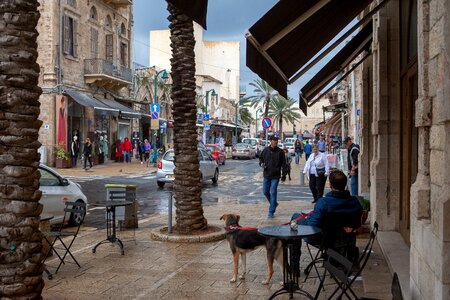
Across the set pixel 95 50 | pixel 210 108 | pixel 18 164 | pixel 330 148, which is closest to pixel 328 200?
pixel 18 164

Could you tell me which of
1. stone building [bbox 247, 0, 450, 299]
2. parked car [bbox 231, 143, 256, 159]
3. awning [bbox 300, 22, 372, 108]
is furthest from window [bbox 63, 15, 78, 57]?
stone building [bbox 247, 0, 450, 299]

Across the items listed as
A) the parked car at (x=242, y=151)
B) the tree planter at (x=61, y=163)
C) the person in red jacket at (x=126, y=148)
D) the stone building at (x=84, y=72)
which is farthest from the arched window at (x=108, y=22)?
the parked car at (x=242, y=151)

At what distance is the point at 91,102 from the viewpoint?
3012 cm

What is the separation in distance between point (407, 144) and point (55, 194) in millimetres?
7224

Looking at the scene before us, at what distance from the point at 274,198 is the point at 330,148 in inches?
1375

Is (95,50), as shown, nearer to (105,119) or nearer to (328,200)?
(105,119)

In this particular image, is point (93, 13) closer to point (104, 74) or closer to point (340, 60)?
point (104, 74)

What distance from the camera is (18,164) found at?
4.16m

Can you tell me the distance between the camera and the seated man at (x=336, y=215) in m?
5.68

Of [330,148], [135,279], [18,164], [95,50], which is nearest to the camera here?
[18,164]

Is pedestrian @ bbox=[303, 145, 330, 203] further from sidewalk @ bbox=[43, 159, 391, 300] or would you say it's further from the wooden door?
the wooden door

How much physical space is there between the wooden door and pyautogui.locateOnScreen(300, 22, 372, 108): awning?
295 centimetres

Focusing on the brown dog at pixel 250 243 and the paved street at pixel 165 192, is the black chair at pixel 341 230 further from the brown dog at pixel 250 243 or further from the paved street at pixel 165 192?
the paved street at pixel 165 192

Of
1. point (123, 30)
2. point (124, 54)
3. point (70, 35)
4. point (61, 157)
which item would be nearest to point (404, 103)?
point (61, 157)
